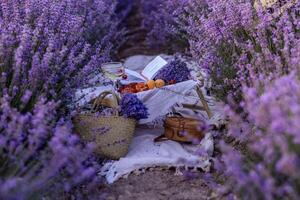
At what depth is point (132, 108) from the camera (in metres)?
3.86

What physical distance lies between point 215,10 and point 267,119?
6.53ft

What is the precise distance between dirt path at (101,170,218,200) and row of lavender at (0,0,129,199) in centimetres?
19

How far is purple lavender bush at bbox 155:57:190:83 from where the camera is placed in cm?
470

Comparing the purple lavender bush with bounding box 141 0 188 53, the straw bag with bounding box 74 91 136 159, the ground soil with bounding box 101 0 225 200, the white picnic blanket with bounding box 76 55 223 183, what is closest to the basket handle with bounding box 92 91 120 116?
the white picnic blanket with bounding box 76 55 223 183

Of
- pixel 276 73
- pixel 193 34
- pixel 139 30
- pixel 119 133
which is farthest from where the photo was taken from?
pixel 139 30

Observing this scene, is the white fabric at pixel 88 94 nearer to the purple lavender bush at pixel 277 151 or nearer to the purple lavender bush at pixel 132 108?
the purple lavender bush at pixel 132 108

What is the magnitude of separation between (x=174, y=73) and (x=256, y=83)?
1.73 meters

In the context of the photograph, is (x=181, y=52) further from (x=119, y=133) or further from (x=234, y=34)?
(x=119, y=133)

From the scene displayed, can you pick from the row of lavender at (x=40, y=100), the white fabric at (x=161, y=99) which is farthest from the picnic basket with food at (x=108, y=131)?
the white fabric at (x=161, y=99)

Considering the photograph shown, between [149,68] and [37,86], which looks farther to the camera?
[149,68]

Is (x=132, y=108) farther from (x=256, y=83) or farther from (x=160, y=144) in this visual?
(x=256, y=83)

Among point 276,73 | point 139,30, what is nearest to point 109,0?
point 139,30

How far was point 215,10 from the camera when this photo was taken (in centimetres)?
433

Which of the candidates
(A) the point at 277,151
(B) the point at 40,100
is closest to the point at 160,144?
(B) the point at 40,100
